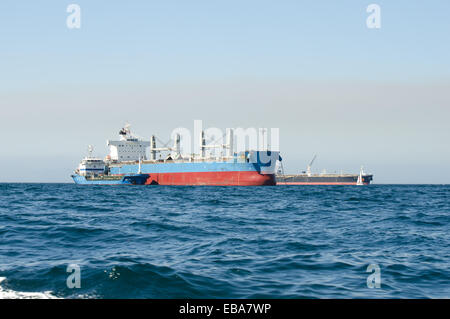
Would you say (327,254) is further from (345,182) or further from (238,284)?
(345,182)

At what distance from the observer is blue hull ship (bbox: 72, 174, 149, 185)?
3847 inches

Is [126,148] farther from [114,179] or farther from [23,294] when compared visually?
[23,294]

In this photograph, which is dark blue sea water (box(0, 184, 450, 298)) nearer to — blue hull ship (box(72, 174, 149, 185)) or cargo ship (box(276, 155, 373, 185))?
blue hull ship (box(72, 174, 149, 185))

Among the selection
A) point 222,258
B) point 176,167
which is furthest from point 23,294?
point 176,167

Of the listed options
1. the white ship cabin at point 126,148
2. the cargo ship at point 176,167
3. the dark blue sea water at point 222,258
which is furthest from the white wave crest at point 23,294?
the white ship cabin at point 126,148

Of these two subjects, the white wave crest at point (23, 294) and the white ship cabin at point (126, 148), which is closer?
the white wave crest at point (23, 294)

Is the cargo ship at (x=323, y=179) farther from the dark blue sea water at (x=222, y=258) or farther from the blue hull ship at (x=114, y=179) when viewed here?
the dark blue sea water at (x=222, y=258)

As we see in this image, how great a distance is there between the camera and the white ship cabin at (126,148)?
397ft

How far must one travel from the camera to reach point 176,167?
9400 cm

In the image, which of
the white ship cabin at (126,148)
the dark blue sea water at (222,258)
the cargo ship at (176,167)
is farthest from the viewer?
the white ship cabin at (126,148)

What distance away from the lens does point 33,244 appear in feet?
44.2

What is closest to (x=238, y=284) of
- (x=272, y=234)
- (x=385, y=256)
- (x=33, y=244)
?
(x=385, y=256)
